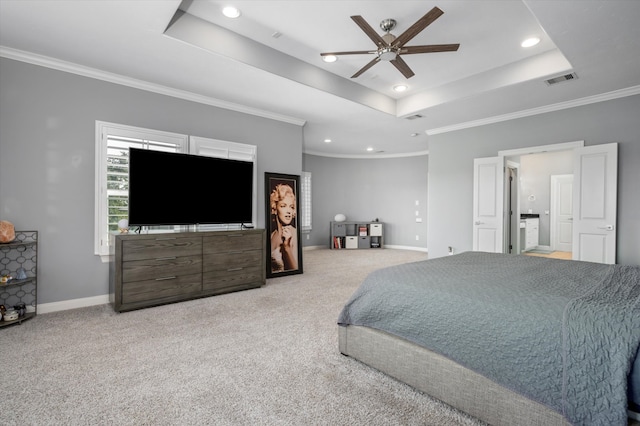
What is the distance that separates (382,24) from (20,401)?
401 centimetres

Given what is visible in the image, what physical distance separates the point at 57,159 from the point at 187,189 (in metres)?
1.35

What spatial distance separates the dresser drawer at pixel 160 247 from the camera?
11.3 feet

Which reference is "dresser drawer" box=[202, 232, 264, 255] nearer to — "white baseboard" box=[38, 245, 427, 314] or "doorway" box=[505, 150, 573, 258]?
"white baseboard" box=[38, 245, 427, 314]

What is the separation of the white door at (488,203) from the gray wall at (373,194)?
3.05m

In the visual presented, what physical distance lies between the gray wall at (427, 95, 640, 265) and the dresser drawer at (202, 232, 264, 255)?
3.62m

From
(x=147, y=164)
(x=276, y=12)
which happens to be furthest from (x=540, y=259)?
(x=147, y=164)

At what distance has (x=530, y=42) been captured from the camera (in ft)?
11.3

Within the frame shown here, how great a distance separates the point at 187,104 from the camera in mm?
4363

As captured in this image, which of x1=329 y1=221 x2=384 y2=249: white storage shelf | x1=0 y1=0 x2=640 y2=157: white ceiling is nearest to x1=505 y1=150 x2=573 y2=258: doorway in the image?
x1=329 y1=221 x2=384 y2=249: white storage shelf

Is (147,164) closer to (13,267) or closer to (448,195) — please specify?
(13,267)

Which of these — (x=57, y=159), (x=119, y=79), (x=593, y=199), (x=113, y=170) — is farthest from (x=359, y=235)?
(x=57, y=159)

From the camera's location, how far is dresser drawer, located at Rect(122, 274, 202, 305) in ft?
11.3

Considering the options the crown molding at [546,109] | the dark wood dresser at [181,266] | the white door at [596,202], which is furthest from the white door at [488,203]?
the dark wood dresser at [181,266]

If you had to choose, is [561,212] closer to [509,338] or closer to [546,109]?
[546,109]
